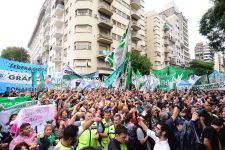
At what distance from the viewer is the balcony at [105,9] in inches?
A: 1583

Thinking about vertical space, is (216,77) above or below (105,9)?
below

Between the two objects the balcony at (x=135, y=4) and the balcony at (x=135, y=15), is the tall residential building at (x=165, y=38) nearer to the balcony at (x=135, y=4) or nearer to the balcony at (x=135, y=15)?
the balcony at (x=135, y=4)

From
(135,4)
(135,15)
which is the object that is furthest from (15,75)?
(135,4)

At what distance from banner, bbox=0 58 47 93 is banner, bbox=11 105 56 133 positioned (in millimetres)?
4161

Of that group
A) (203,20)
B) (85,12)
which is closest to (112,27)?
(85,12)

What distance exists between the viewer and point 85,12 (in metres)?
38.5

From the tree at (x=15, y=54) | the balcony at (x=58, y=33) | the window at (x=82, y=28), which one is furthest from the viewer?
the tree at (x=15, y=54)

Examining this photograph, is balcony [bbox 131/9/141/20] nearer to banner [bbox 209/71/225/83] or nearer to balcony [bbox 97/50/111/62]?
balcony [bbox 97/50/111/62]

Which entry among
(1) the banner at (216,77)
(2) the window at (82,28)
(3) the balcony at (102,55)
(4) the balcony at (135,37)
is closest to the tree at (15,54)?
(4) the balcony at (135,37)

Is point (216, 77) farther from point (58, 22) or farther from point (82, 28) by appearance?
point (58, 22)

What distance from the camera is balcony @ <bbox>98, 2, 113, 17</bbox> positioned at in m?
40.2

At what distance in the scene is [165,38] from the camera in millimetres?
74875

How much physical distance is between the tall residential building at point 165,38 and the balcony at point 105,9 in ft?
83.8

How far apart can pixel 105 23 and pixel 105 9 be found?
225 centimetres
